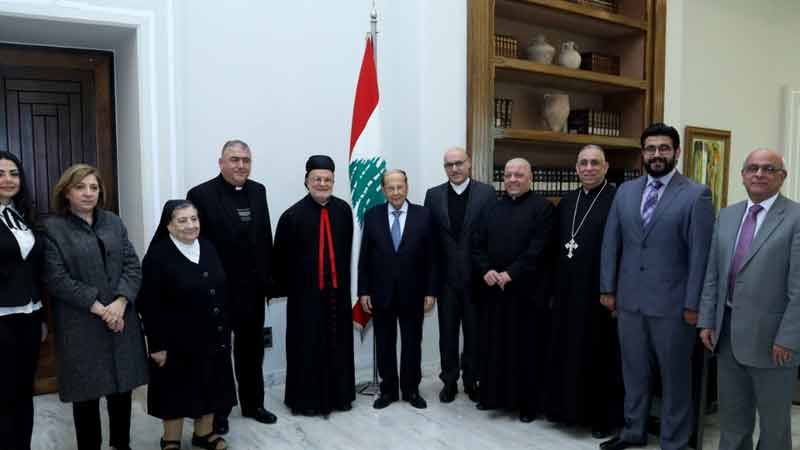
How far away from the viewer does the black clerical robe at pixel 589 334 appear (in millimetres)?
3186

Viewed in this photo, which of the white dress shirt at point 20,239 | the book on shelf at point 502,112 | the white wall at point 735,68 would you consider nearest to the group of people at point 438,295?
the white dress shirt at point 20,239

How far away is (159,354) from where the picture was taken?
2.76 metres

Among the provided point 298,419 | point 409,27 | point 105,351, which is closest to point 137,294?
point 105,351

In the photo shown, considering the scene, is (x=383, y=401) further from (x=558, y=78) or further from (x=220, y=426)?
(x=558, y=78)

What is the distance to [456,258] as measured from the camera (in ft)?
12.3

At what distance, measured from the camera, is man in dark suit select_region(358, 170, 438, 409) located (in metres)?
3.62

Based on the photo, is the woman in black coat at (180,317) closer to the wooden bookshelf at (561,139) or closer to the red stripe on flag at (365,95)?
the red stripe on flag at (365,95)

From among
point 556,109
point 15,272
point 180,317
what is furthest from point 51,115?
point 556,109

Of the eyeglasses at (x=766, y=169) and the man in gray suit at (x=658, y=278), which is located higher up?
the eyeglasses at (x=766, y=169)

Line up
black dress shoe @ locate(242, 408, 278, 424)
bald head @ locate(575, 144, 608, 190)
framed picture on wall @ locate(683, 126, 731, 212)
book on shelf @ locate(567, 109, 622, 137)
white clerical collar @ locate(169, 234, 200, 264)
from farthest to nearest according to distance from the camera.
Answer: framed picture on wall @ locate(683, 126, 731, 212)
book on shelf @ locate(567, 109, 622, 137)
black dress shoe @ locate(242, 408, 278, 424)
bald head @ locate(575, 144, 608, 190)
white clerical collar @ locate(169, 234, 200, 264)

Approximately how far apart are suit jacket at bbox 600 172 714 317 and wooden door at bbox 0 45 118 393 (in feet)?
10.6

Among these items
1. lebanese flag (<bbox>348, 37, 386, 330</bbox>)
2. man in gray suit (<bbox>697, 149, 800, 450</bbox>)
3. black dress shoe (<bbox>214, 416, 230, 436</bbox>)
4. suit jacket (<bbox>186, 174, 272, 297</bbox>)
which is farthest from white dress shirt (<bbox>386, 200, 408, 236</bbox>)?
man in gray suit (<bbox>697, 149, 800, 450</bbox>)

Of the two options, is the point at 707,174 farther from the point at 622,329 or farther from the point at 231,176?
the point at 231,176

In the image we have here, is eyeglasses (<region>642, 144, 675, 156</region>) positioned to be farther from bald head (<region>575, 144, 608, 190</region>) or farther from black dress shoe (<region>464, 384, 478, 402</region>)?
black dress shoe (<region>464, 384, 478, 402</region>)
